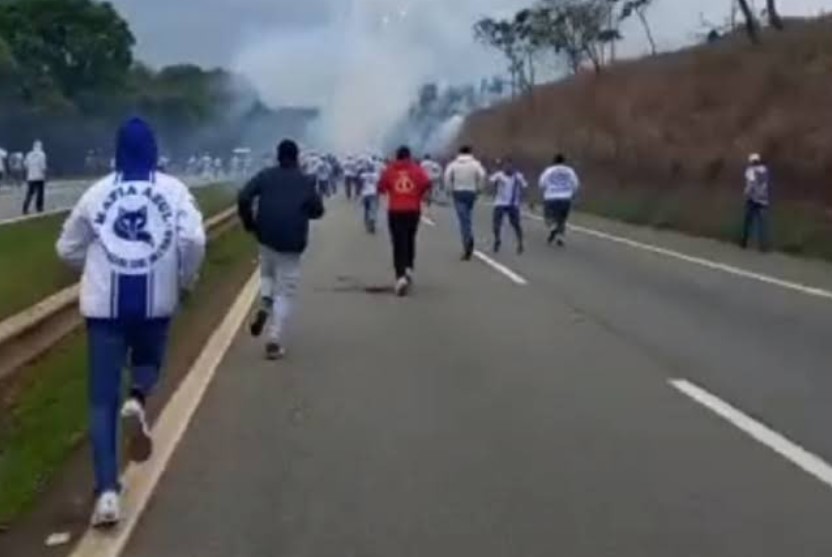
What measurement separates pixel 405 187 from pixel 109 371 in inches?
625

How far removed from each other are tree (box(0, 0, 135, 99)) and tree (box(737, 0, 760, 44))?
3987 centimetres

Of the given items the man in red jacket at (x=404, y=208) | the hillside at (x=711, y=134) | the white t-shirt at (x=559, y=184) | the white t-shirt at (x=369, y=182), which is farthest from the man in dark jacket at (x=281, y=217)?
the white t-shirt at (x=369, y=182)

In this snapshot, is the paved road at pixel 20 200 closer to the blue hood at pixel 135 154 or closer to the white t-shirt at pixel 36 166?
the white t-shirt at pixel 36 166

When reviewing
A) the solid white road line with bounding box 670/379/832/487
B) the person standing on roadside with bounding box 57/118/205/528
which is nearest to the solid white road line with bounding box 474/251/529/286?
the solid white road line with bounding box 670/379/832/487

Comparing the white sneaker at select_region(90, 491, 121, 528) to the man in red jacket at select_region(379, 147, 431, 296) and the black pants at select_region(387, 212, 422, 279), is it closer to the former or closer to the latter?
the man in red jacket at select_region(379, 147, 431, 296)

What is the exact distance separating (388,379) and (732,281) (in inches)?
558

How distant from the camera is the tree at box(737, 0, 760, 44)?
226ft

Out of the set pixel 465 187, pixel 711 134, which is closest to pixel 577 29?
pixel 711 134

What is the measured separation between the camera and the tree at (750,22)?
68.8 meters

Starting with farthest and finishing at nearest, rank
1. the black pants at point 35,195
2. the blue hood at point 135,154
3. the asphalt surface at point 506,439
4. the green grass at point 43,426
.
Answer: the black pants at point 35,195 < the green grass at point 43,426 < the blue hood at point 135,154 < the asphalt surface at point 506,439

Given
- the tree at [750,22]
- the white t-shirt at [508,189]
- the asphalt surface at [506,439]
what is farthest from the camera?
the tree at [750,22]

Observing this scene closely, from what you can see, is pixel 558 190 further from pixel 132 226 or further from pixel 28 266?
pixel 132 226

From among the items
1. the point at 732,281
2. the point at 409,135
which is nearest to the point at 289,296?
the point at 732,281

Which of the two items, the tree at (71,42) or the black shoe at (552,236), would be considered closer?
the black shoe at (552,236)
